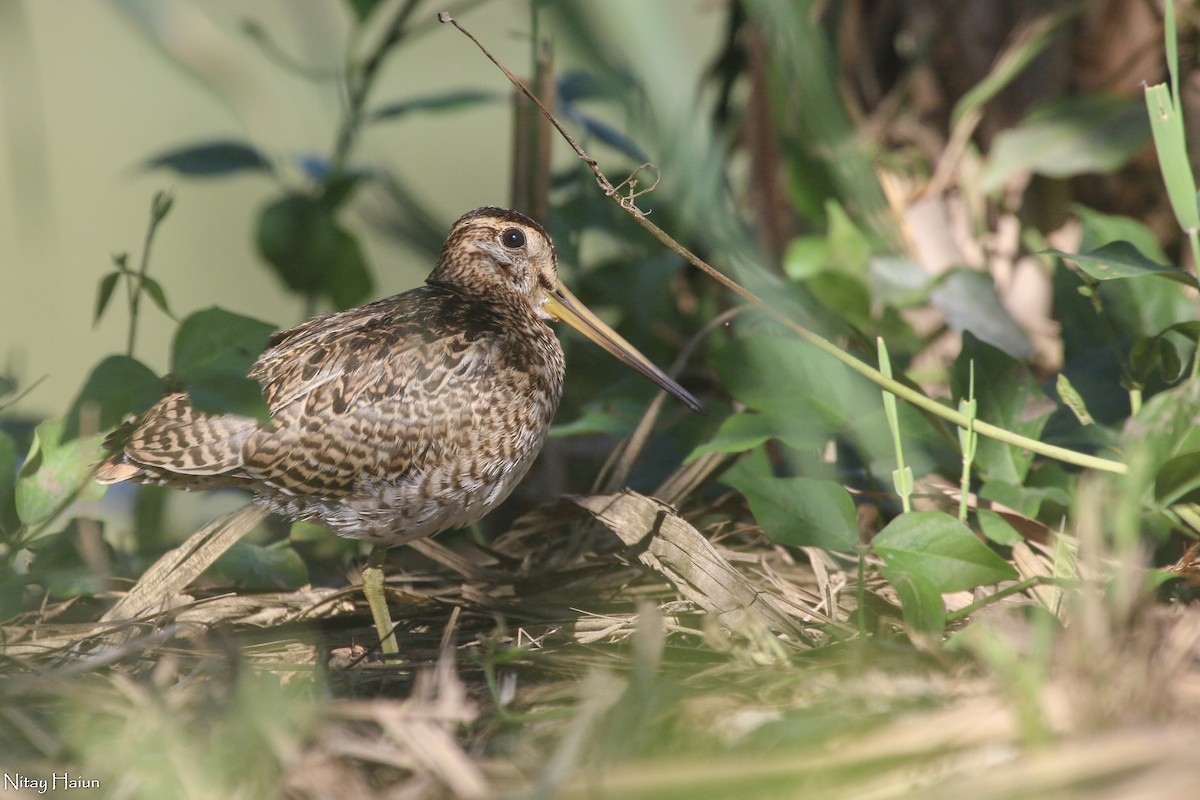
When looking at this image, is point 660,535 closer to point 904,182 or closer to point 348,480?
point 348,480

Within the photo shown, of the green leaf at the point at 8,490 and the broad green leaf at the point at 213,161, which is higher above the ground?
the broad green leaf at the point at 213,161

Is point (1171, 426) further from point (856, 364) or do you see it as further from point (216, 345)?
point (216, 345)

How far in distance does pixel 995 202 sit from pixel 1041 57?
35 cm

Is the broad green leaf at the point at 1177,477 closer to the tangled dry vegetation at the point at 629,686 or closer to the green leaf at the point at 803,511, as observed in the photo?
the tangled dry vegetation at the point at 629,686

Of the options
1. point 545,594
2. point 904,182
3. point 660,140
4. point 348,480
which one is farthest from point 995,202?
point 660,140

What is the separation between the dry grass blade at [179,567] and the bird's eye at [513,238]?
0.74m

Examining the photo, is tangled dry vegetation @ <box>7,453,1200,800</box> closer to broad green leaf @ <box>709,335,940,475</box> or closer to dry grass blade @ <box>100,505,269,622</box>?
dry grass blade @ <box>100,505,269,622</box>

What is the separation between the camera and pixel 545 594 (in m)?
1.94

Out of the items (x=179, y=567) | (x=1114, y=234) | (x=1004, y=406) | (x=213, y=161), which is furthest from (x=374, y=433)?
(x=1114, y=234)

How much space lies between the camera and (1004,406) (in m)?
1.82

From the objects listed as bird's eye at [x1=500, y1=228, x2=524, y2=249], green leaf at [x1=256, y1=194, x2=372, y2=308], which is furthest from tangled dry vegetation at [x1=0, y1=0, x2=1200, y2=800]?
green leaf at [x1=256, y1=194, x2=372, y2=308]

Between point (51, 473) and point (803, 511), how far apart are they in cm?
115

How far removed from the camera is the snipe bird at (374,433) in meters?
1.88

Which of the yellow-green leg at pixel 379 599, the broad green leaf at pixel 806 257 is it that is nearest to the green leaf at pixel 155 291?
the yellow-green leg at pixel 379 599
